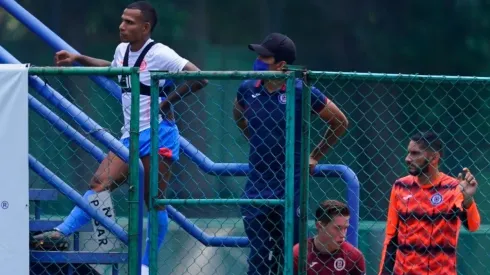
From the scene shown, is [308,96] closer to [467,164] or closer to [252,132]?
[252,132]

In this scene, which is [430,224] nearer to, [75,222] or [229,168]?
[229,168]

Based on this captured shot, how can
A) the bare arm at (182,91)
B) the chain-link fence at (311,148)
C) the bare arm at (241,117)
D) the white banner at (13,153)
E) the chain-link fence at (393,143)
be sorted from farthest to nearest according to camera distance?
the chain-link fence at (393,143) < the chain-link fence at (311,148) < the bare arm at (241,117) < the bare arm at (182,91) < the white banner at (13,153)

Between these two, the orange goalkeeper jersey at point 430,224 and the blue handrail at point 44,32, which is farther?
the blue handrail at point 44,32

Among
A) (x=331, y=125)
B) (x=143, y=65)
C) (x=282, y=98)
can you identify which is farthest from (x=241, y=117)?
(x=143, y=65)

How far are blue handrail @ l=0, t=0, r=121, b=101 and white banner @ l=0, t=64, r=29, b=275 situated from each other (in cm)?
97

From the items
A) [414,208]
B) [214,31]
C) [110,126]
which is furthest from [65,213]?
[414,208]

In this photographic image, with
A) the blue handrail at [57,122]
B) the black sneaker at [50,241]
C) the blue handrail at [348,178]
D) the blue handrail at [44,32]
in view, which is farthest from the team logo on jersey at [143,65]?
the black sneaker at [50,241]

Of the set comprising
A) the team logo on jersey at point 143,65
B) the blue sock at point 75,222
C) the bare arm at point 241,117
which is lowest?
the blue sock at point 75,222

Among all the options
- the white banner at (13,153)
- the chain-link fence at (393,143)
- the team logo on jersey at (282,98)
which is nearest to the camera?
the white banner at (13,153)

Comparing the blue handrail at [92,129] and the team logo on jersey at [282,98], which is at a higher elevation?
the team logo on jersey at [282,98]

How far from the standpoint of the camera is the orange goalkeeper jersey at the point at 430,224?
6.10 m

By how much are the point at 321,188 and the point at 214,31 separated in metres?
1.47

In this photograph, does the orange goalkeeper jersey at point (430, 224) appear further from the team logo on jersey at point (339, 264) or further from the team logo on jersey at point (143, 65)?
the team logo on jersey at point (143, 65)

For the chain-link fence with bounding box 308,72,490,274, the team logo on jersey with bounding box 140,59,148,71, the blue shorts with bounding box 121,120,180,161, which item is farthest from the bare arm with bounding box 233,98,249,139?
the chain-link fence with bounding box 308,72,490,274
